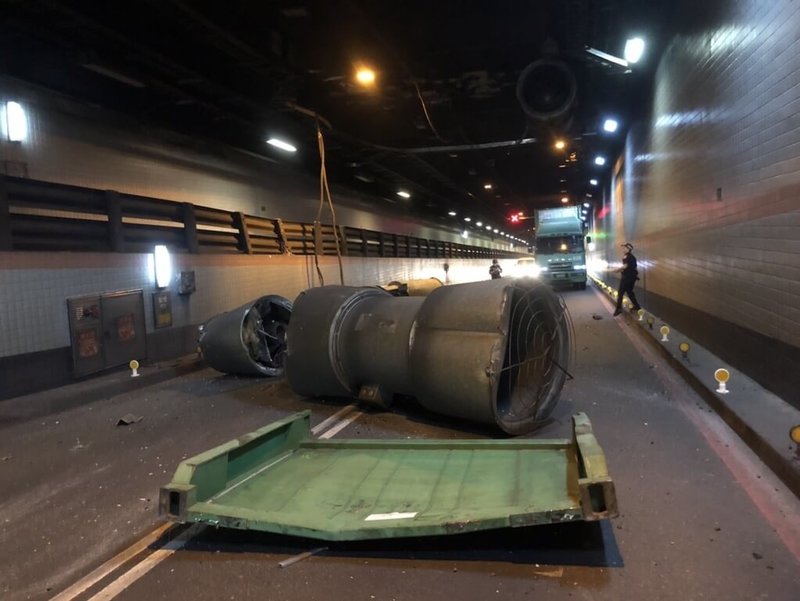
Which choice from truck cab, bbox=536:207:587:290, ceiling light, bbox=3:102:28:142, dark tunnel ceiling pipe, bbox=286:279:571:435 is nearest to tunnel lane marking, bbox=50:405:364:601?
dark tunnel ceiling pipe, bbox=286:279:571:435

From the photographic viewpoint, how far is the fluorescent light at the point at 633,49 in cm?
1134

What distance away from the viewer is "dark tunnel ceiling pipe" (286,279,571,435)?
5527mm

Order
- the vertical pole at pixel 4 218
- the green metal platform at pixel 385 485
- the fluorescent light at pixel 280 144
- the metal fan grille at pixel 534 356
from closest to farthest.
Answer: the green metal platform at pixel 385 485, the metal fan grille at pixel 534 356, the vertical pole at pixel 4 218, the fluorescent light at pixel 280 144

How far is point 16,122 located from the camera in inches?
335

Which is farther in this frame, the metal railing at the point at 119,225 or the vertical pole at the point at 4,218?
the metal railing at the point at 119,225

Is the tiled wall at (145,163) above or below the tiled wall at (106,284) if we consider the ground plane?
above

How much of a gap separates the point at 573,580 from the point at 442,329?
3036 mm

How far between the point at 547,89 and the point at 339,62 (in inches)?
153

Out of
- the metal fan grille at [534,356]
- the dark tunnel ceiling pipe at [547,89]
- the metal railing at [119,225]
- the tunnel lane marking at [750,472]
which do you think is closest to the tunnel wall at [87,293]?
the metal railing at [119,225]

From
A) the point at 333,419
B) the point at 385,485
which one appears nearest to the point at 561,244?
the point at 333,419

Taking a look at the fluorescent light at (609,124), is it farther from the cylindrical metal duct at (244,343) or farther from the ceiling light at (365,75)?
the cylindrical metal duct at (244,343)

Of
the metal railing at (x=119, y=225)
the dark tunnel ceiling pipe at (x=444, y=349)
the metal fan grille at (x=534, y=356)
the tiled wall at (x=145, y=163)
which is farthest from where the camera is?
the tiled wall at (x=145, y=163)

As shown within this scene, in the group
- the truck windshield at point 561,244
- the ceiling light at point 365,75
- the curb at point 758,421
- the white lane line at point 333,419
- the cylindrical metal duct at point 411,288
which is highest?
the ceiling light at point 365,75

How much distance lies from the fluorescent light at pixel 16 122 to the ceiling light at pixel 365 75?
17.9 ft
